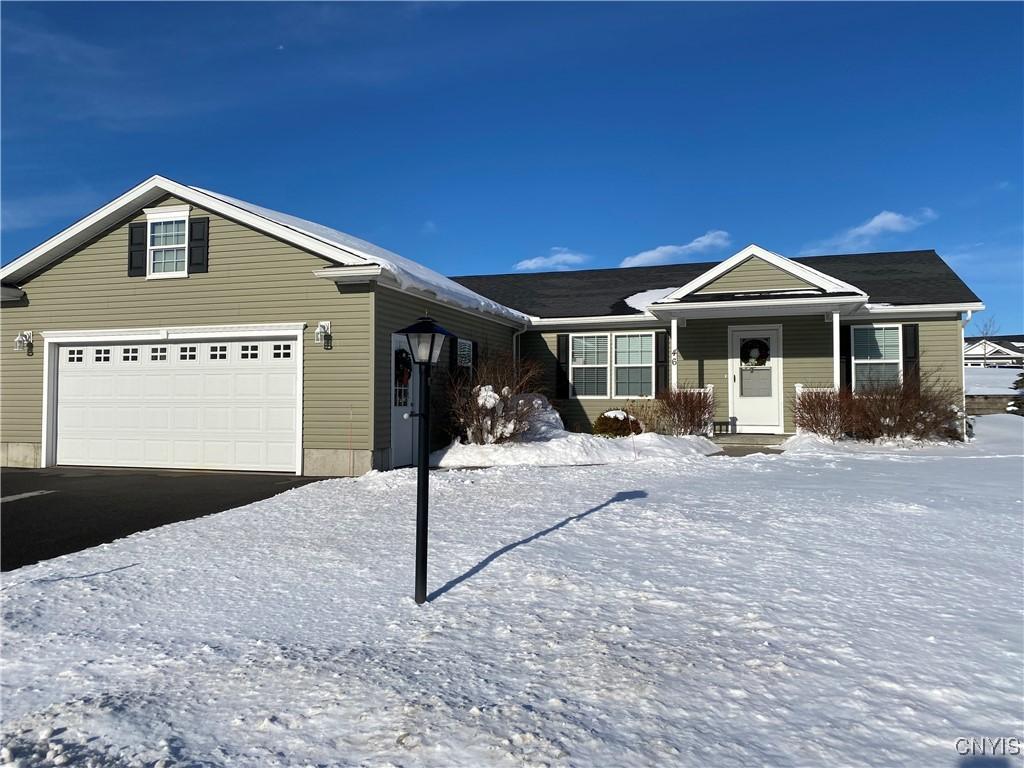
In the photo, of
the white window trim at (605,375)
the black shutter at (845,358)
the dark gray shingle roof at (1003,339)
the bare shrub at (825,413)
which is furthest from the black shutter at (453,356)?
the dark gray shingle roof at (1003,339)

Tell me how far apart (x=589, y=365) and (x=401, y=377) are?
5.87m

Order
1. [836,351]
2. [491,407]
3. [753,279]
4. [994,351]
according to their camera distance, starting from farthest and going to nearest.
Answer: [994,351] → [753,279] → [836,351] → [491,407]

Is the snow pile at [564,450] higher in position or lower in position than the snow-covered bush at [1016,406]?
lower

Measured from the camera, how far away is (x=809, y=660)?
3326 mm

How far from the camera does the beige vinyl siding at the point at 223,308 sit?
1027 cm

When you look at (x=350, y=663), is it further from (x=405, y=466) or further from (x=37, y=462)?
(x=37, y=462)

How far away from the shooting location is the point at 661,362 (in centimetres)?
1484

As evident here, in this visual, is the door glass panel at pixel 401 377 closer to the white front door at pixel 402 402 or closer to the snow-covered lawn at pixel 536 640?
the white front door at pixel 402 402

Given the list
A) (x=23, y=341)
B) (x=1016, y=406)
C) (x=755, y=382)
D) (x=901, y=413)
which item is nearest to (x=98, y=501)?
(x=23, y=341)

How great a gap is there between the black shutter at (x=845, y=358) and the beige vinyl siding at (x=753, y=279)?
1.73 m

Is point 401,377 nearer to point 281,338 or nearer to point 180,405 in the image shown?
point 281,338

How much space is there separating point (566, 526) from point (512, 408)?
5470mm

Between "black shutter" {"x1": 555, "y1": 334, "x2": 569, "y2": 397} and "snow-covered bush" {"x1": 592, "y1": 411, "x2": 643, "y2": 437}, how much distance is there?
2.04m

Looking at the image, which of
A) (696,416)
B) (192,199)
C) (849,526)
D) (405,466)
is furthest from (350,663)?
(696,416)
